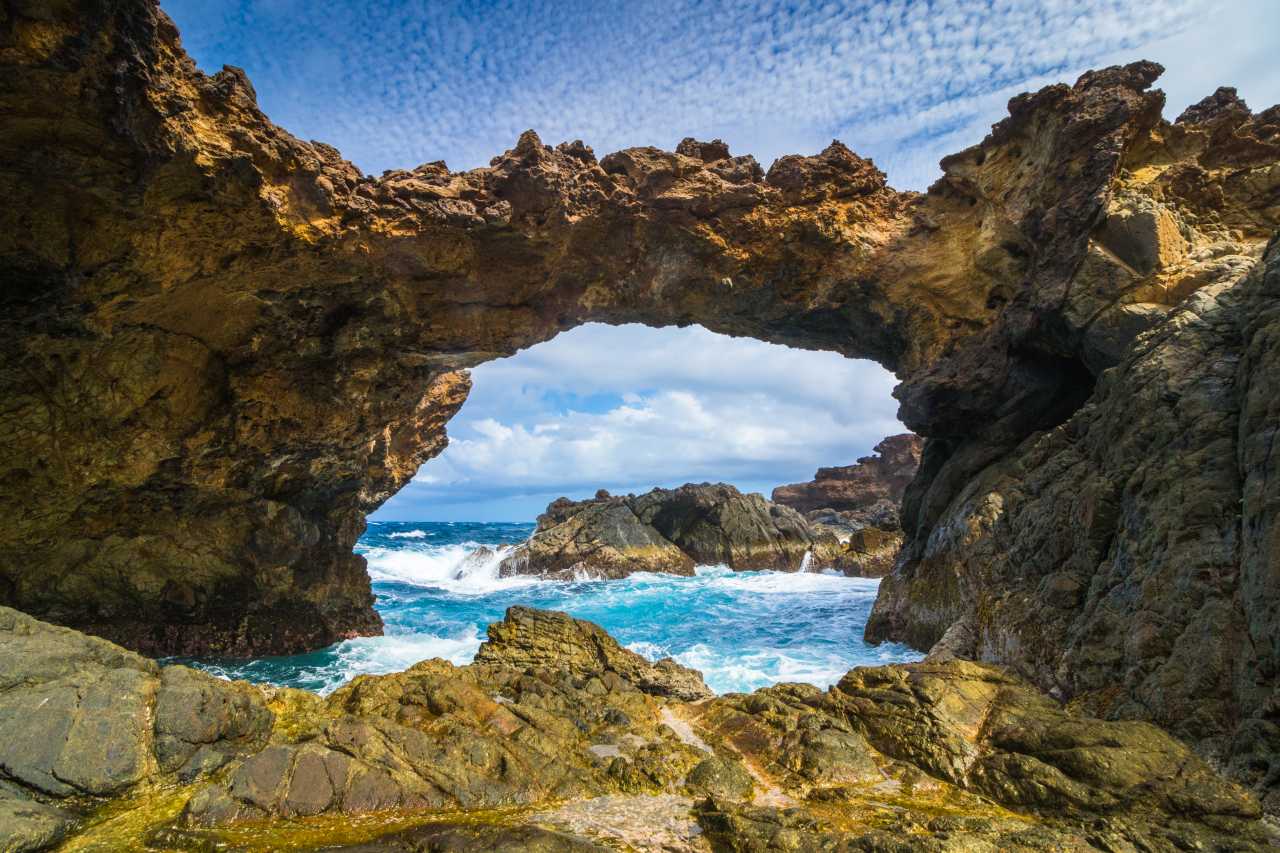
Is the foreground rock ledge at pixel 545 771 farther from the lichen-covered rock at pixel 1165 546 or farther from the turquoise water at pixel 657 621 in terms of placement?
the turquoise water at pixel 657 621

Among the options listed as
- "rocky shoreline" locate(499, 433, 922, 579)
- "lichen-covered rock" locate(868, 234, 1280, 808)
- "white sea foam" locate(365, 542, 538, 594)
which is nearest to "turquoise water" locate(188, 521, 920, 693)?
"white sea foam" locate(365, 542, 538, 594)

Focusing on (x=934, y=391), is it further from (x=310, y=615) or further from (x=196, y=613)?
(x=196, y=613)

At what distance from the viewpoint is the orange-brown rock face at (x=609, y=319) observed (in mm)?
7840

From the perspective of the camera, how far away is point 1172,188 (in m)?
13.2

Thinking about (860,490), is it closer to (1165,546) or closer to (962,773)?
(1165,546)

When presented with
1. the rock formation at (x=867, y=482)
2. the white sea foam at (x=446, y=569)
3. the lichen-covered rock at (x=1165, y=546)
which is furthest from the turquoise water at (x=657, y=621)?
the rock formation at (x=867, y=482)

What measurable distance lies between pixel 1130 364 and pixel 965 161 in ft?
32.5

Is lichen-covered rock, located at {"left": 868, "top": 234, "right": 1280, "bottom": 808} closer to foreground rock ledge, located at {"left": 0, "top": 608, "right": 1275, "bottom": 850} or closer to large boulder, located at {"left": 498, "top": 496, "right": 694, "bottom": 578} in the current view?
foreground rock ledge, located at {"left": 0, "top": 608, "right": 1275, "bottom": 850}

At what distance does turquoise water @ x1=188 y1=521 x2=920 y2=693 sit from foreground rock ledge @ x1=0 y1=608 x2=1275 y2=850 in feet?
19.0

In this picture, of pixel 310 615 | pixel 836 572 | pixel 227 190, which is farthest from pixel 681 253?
pixel 836 572

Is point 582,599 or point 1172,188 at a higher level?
point 1172,188

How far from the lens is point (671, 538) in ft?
130

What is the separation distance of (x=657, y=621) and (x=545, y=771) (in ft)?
56.8

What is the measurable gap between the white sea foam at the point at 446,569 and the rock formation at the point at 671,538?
5.80 feet
